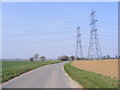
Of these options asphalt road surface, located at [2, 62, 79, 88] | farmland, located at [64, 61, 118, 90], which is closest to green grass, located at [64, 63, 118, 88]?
farmland, located at [64, 61, 118, 90]

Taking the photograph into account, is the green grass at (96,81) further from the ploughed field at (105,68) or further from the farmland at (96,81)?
the ploughed field at (105,68)

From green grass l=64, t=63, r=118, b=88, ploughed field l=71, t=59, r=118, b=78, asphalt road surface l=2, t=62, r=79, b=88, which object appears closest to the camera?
green grass l=64, t=63, r=118, b=88

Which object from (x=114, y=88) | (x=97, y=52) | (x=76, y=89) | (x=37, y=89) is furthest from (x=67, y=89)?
(x=97, y=52)

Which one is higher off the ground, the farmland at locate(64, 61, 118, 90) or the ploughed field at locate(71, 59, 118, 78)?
the farmland at locate(64, 61, 118, 90)

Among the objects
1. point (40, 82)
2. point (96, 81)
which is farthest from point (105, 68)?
point (96, 81)

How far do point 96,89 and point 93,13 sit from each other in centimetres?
5653

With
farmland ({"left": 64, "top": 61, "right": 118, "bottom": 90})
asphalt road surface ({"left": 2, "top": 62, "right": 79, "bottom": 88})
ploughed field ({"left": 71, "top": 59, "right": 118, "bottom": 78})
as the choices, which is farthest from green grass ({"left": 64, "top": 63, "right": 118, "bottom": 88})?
ploughed field ({"left": 71, "top": 59, "right": 118, "bottom": 78})

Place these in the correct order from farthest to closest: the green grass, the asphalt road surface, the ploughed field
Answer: the ploughed field < the asphalt road surface < the green grass

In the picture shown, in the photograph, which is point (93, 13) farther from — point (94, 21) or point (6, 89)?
point (6, 89)

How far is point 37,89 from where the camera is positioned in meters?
13.5

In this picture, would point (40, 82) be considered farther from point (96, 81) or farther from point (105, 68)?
point (105, 68)

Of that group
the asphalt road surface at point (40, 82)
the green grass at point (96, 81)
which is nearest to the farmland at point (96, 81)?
the green grass at point (96, 81)

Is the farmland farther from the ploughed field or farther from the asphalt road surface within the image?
the ploughed field

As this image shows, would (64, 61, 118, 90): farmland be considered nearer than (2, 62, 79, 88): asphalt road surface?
Yes
